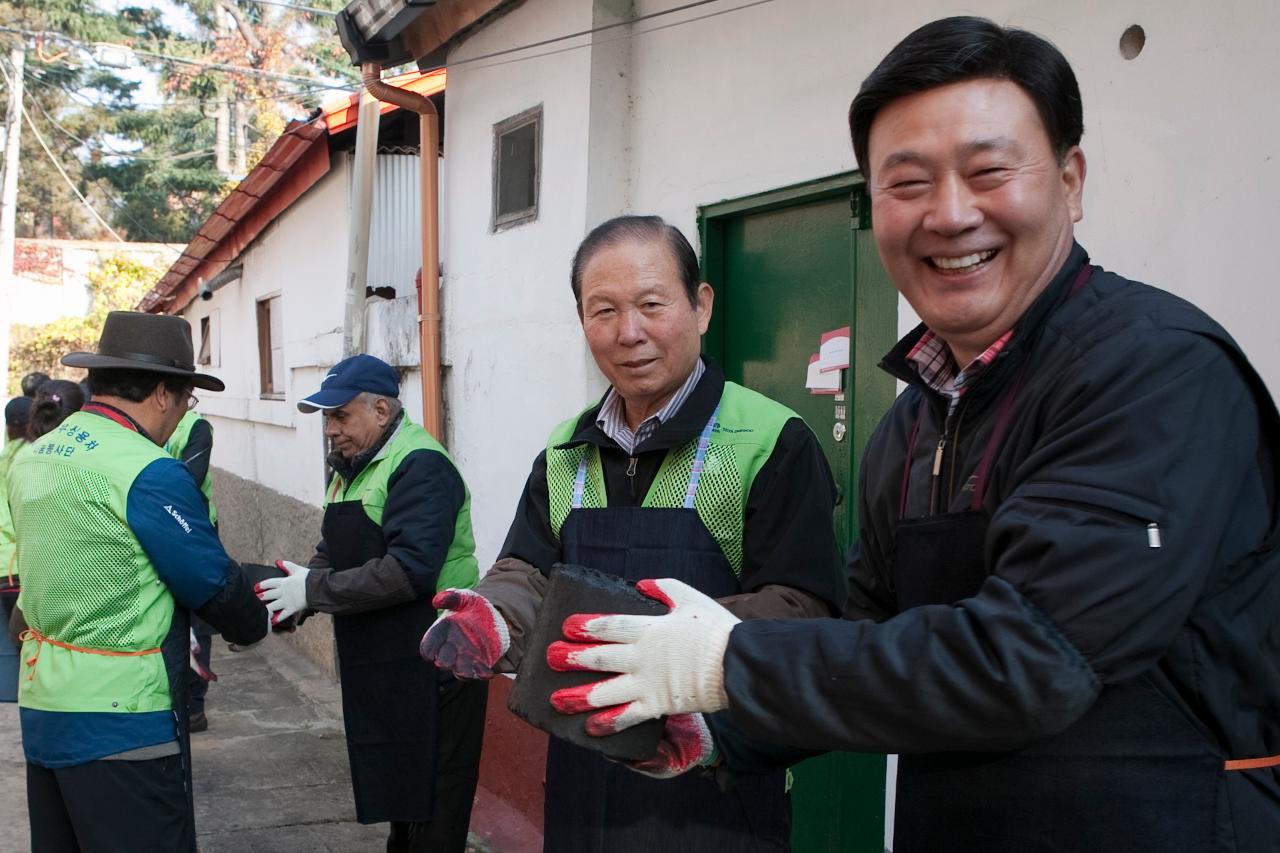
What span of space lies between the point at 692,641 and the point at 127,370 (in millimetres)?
2826

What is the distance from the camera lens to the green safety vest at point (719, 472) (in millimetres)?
2352

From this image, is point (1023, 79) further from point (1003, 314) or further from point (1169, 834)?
point (1169, 834)

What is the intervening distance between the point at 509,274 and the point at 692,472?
10.6 feet

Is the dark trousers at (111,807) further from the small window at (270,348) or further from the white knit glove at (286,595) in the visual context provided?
the small window at (270,348)

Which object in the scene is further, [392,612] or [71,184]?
[71,184]

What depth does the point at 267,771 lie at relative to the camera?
611 centimetres

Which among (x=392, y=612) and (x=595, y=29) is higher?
(x=595, y=29)

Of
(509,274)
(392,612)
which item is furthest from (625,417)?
(509,274)

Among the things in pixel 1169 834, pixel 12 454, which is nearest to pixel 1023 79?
pixel 1169 834

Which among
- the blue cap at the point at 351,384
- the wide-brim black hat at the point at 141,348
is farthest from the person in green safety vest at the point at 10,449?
the blue cap at the point at 351,384

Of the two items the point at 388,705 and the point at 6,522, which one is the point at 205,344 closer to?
the point at 6,522

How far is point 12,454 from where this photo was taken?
18.6ft

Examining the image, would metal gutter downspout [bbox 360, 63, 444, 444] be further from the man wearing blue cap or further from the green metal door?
the green metal door

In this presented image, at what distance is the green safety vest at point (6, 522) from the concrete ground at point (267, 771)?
125 cm
